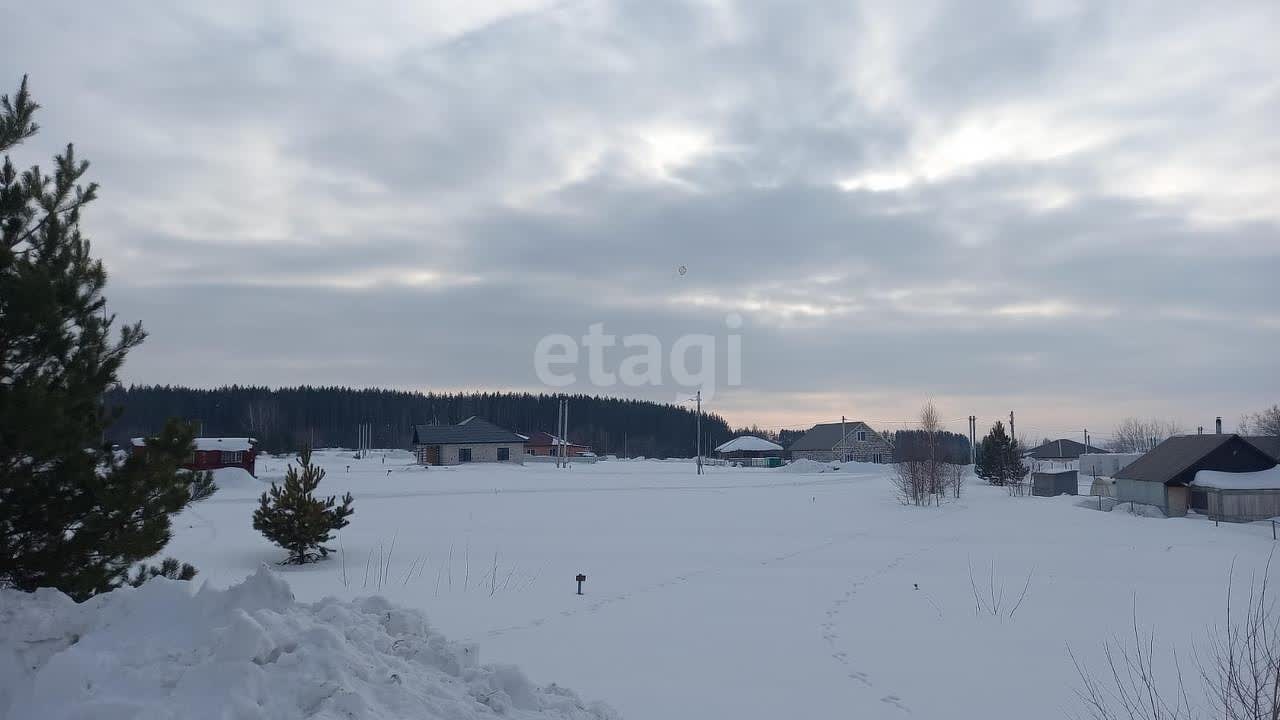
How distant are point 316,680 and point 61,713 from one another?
1559mm

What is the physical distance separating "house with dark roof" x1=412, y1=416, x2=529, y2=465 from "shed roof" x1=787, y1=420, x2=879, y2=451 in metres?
41.0

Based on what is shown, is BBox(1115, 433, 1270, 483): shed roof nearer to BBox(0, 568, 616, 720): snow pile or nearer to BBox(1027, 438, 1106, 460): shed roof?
BBox(0, 568, 616, 720): snow pile

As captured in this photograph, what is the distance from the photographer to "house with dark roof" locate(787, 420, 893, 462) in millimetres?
98875

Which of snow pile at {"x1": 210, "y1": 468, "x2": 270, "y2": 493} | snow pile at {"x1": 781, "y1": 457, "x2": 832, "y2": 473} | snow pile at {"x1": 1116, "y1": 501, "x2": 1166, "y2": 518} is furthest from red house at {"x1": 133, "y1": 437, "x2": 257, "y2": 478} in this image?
snow pile at {"x1": 1116, "y1": 501, "x2": 1166, "y2": 518}

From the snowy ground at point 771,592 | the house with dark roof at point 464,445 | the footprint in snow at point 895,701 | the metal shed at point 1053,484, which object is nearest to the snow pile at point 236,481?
the snowy ground at point 771,592

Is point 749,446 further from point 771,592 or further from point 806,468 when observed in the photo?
point 771,592

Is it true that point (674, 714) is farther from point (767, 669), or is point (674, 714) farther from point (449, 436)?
point (449, 436)

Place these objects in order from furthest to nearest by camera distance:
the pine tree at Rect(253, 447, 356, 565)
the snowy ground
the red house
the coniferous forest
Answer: the coniferous forest
the red house
the pine tree at Rect(253, 447, 356, 565)
the snowy ground

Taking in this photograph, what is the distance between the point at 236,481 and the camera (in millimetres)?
41906

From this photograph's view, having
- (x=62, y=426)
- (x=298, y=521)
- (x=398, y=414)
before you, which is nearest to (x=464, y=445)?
(x=298, y=521)

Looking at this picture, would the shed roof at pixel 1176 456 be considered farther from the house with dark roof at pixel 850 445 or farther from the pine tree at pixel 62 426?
the house with dark roof at pixel 850 445

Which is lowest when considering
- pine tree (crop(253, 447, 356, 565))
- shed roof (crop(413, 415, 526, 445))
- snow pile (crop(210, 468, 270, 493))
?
snow pile (crop(210, 468, 270, 493))

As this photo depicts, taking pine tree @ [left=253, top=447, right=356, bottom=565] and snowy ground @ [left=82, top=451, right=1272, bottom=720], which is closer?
snowy ground @ [left=82, top=451, right=1272, bottom=720]

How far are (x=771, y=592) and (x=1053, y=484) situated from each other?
41.8 metres
